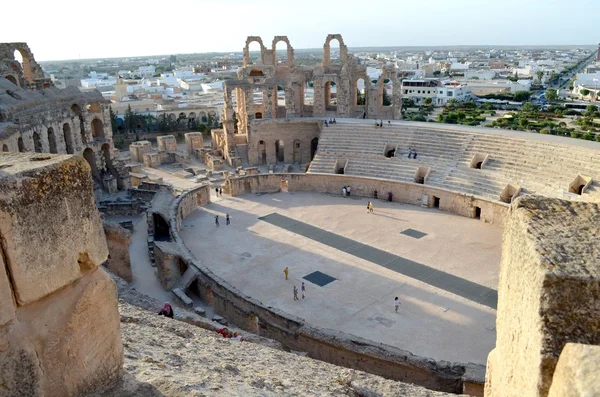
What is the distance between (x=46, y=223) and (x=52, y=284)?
0.50 m

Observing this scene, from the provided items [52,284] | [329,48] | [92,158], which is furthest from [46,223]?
[329,48]

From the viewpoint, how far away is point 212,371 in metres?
5.87

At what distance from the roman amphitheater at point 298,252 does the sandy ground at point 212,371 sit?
46 mm

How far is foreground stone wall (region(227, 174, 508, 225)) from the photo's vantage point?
1844cm

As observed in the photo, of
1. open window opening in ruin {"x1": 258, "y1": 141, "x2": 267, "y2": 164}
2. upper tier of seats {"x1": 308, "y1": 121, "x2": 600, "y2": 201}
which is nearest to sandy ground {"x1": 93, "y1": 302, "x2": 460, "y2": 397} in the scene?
upper tier of seats {"x1": 308, "y1": 121, "x2": 600, "y2": 201}

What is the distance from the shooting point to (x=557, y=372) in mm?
2863

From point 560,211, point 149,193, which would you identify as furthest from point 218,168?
point 560,211

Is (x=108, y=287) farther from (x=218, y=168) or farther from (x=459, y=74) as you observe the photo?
(x=459, y=74)

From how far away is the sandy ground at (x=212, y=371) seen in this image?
4.82 meters

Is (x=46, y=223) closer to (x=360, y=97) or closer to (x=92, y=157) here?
(x=92, y=157)

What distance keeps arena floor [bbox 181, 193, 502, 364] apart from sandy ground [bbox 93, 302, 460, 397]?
4163mm

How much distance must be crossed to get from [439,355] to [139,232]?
12.6 m

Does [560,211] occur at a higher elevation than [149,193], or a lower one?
higher

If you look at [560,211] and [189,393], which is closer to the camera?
[560,211]
